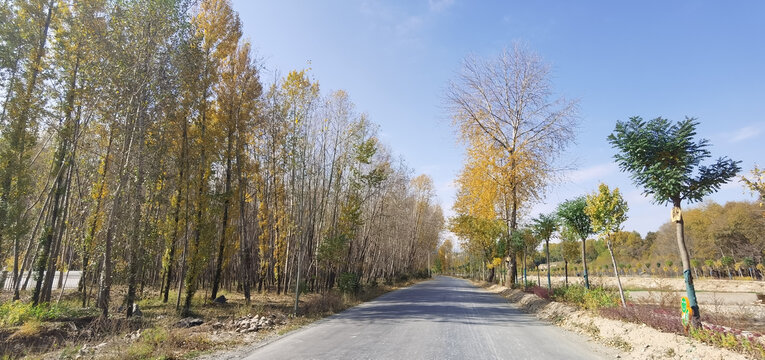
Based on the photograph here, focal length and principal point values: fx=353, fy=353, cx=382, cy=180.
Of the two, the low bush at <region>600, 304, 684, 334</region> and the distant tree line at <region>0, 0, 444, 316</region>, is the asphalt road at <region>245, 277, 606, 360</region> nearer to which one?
the low bush at <region>600, 304, 684, 334</region>

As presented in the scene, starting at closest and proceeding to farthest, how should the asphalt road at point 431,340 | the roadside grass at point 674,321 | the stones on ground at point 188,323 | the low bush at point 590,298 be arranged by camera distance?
the roadside grass at point 674,321 < the asphalt road at point 431,340 < the stones on ground at point 188,323 < the low bush at point 590,298

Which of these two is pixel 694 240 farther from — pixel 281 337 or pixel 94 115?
pixel 94 115

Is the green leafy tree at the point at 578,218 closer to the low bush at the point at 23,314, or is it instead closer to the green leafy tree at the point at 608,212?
the green leafy tree at the point at 608,212

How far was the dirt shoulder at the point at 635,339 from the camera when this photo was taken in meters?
5.72

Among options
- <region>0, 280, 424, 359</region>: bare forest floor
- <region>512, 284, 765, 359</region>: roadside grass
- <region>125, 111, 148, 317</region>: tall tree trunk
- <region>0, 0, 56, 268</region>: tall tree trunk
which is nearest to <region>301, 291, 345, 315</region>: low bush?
<region>0, 280, 424, 359</region>: bare forest floor

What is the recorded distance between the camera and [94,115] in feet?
40.3

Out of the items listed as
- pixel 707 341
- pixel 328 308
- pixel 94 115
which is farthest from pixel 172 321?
pixel 707 341

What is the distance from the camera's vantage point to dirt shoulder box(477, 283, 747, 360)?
18.8ft

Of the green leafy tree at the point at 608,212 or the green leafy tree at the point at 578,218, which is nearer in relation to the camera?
the green leafy tree at the point at 608,212

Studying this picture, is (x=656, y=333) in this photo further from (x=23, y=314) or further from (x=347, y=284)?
(x=23, y=314)

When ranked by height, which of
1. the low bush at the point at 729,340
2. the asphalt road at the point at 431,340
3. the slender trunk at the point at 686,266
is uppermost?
the slender trunk at the point at 686,266

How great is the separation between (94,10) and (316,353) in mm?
12118

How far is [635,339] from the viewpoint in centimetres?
705

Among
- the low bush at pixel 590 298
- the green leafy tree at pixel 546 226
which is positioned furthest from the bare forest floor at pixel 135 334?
the green leafy tree at pixel 546 226
